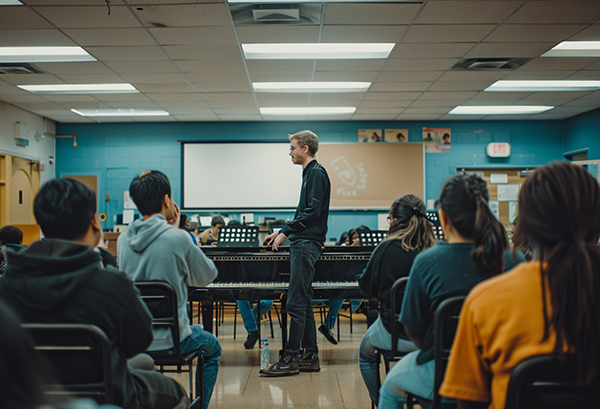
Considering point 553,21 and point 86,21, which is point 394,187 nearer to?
point 553,21

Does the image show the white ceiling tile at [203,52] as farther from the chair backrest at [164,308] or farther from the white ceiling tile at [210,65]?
the chair backrest at [164,308]

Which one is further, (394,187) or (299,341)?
(394,187)

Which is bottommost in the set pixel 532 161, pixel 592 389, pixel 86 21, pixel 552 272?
pixel 592 389

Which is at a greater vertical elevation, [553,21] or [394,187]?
[553,21]

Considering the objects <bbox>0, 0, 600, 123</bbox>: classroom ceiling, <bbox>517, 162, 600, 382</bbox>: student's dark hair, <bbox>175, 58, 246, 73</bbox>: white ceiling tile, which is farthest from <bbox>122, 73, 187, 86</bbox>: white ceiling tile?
<bbox>517, 162, 600, 382</bbox>: student's dark hair

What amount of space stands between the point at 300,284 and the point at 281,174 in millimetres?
4631

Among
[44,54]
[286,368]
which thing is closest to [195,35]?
[44,54]

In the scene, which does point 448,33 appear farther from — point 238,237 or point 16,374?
point 16,374

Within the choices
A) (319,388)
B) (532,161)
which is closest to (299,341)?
(319,388)

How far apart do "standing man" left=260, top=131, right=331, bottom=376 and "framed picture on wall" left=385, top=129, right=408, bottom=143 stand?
15.0 feet

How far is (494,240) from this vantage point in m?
1.32

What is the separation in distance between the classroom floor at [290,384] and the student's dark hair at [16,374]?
1.98 m

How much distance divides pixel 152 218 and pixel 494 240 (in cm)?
134

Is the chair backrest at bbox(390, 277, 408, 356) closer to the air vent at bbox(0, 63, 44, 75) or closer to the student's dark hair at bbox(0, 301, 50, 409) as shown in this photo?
the student's dark hair at bbox(0, 301, 50, 409)
